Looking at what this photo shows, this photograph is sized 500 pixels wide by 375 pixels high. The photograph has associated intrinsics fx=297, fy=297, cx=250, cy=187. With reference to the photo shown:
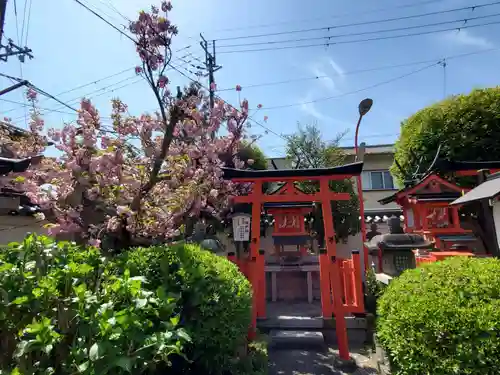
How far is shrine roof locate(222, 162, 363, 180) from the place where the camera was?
18.4ft

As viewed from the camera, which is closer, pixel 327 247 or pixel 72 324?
pixel 72 324

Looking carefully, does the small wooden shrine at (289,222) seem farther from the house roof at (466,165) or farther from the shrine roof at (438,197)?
the house roof at (466,165)

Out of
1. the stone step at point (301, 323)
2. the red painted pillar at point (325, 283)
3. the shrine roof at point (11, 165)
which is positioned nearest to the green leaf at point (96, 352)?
the shrine roof at point (11, 165)

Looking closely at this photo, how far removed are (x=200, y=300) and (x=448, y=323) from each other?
222 centimetres

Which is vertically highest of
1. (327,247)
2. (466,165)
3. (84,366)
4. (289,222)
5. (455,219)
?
(466,165)

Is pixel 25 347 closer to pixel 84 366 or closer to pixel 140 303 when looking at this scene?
pixel 84 366

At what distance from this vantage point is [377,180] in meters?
18.9

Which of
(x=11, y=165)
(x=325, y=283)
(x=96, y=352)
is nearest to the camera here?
(x=96, y=352)

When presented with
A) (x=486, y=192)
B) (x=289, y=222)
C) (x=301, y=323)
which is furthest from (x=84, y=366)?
(x=289, y=222)

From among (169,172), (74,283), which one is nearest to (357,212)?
(169,172)

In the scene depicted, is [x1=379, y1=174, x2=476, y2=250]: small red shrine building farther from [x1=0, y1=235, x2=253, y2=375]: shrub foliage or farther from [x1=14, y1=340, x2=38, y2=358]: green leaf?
[x1=14, y1=340, x2=38, y2=358]: green leaf

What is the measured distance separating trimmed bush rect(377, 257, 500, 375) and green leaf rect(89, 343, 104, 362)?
2562mm

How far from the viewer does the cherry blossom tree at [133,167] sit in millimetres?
4312

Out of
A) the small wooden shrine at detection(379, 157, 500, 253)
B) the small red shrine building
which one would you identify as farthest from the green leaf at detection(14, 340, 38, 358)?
the small red shrine building
